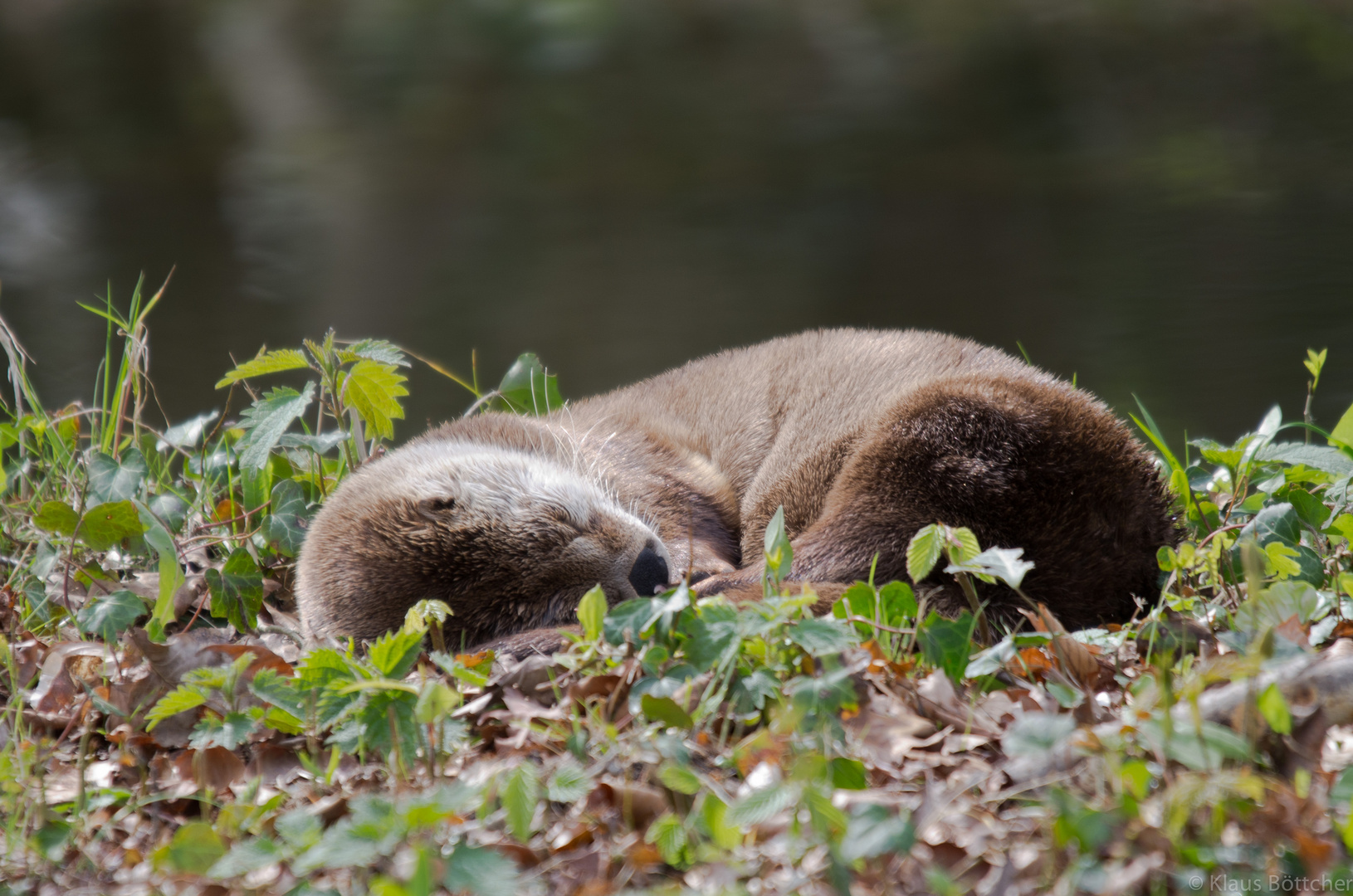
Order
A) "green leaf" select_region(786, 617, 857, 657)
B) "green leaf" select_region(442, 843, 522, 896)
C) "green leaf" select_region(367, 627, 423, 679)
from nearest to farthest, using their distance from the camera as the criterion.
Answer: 1. "green leaf" select_region(442, 843, 522, 896)
2. "green leaf" select_region(786, 617, 857, 657)
3. "green leaf" select_region(367, 627, 423, 679)

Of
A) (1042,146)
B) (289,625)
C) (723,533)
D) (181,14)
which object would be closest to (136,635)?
(289,625)

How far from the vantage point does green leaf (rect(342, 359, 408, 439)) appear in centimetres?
231

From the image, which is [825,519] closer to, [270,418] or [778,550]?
[778,550]

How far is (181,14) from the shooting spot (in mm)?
11562

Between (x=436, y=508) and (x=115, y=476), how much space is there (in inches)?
35.8

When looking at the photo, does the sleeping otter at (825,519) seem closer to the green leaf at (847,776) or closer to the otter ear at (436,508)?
the otter ear at (436,508)

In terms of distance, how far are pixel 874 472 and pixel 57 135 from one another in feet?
40.9

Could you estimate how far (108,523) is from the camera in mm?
2242

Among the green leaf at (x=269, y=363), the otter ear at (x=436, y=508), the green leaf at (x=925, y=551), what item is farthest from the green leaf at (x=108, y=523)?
the green leaf at (x=925, y=551)

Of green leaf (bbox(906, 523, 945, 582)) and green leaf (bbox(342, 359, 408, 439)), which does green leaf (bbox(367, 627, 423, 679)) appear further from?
green leaf (bbox(342, 359, 408, 439))

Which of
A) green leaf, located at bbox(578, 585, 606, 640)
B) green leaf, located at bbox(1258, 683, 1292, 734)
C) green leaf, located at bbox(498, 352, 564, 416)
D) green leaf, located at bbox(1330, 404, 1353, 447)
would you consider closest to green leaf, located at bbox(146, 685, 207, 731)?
green leaf, located at bbox(578, 585, 606, 640)

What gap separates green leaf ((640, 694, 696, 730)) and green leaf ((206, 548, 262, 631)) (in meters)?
1.17

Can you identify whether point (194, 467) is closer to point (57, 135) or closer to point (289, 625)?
point (289, 625)

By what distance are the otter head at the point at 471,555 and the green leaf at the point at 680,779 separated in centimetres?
83
